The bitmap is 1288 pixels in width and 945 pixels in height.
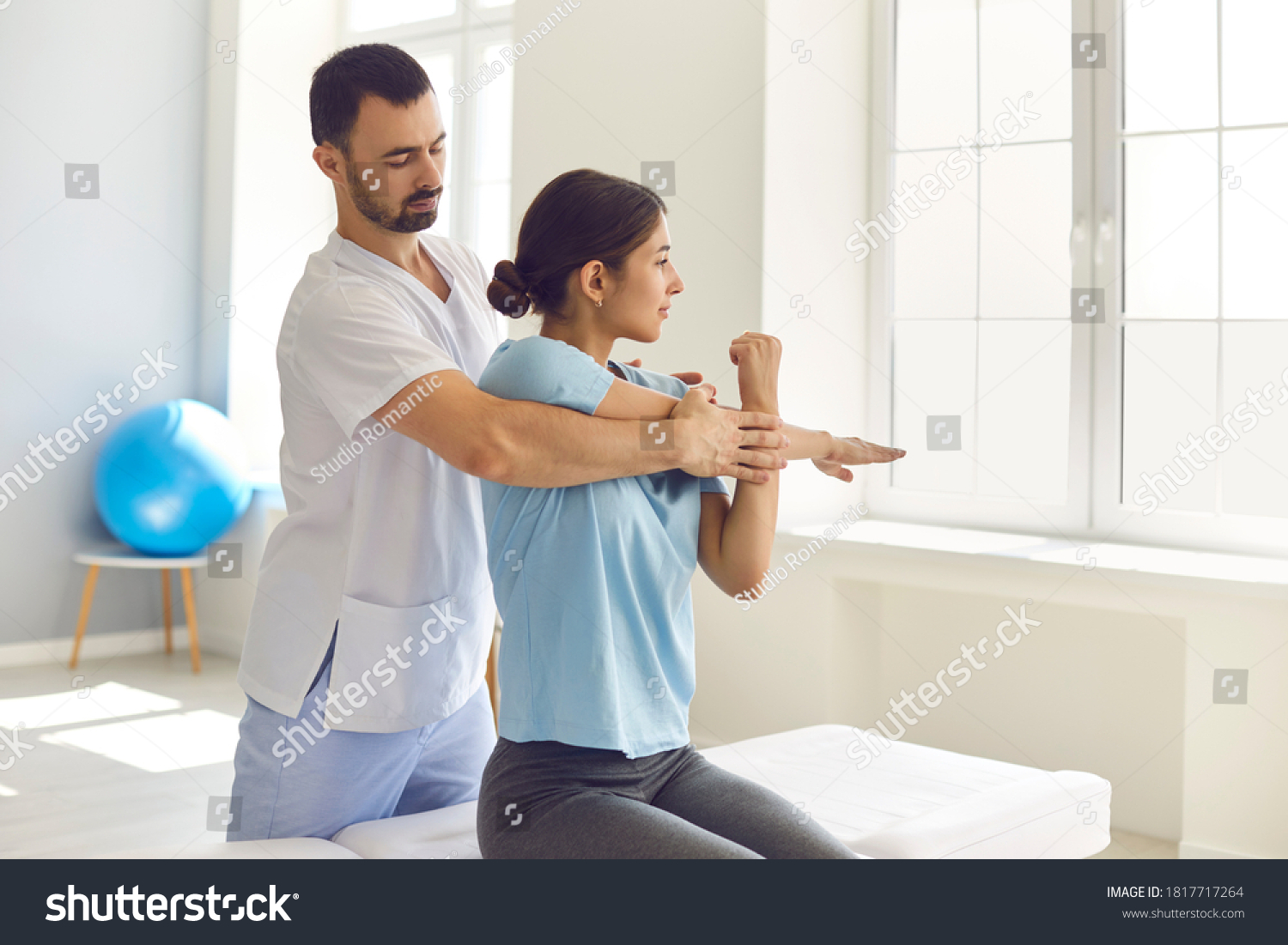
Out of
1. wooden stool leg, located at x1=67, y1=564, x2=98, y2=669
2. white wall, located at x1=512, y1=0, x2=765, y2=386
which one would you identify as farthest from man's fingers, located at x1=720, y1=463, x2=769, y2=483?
wooden stool leg, located at x1=67, y1=564, x2=98, y2=669

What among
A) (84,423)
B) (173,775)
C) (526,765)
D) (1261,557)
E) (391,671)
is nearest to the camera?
(526,765)

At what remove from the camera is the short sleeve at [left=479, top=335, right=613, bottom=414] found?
131cm

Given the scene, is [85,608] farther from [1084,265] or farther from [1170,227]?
[1170,227]

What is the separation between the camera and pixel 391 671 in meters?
1.45

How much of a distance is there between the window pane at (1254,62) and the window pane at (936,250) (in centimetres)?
66

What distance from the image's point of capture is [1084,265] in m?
3.07

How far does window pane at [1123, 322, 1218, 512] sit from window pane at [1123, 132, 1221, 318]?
61 mm

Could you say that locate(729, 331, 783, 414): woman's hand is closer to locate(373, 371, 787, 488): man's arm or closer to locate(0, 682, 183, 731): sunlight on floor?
locate(373, 371, 787, 488): man's arm

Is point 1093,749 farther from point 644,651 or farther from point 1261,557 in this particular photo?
point 644,651

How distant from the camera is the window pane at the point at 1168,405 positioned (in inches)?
115

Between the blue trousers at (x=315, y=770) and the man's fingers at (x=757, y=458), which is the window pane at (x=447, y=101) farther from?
the man's fingers at (x=757, y=458)

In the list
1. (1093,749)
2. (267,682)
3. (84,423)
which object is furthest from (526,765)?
(84,423)
